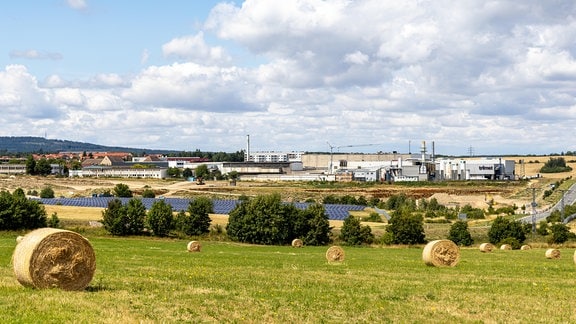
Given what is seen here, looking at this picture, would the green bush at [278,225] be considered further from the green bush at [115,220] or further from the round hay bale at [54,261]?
the round hay bale at [54,261]

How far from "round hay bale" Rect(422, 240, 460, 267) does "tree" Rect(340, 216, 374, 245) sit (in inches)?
1913

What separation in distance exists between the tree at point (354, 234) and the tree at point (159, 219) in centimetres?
1969

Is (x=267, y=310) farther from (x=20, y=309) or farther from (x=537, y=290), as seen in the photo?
(x=537, y=290)

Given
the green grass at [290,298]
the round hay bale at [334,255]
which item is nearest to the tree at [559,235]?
the round hay bale at [334,255]

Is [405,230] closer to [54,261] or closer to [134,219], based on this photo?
[134,219]

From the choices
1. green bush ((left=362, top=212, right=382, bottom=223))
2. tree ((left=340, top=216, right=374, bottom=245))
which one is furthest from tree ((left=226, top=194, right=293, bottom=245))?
green bush ((left=362, top=212, right=382, bottom=223))

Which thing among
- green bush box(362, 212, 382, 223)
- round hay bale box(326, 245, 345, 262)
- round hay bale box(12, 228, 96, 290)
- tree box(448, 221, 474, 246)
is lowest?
green bush box(362, 212, 382, 223)

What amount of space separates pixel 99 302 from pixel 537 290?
14.0m

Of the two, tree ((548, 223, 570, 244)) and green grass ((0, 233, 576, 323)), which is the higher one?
green grass ((0, 233, 576, 323))

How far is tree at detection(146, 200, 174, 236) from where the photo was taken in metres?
84.9

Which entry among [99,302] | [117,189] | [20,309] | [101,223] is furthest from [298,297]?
[117,189]

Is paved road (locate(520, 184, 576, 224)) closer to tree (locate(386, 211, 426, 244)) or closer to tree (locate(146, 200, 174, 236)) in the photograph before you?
tree (locate(386, 211, 426, 244))

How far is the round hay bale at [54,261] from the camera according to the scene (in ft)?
64.2

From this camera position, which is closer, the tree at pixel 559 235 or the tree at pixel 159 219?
the tree at pixel 559 235
